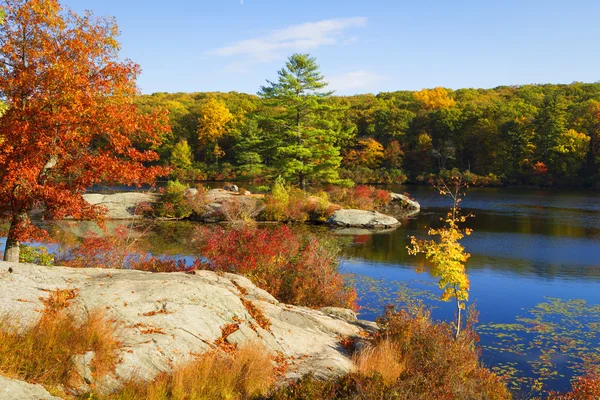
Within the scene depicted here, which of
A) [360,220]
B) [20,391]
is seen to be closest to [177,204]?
[360,220]

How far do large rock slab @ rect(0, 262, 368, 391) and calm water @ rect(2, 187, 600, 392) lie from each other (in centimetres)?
442

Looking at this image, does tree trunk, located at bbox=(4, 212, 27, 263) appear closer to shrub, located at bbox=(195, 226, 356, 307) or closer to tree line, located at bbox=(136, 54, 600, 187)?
shrub, located at bbox=(195, 226, 356, 307)

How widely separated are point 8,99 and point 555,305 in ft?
50.6

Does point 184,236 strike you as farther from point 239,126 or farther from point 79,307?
point 239,126

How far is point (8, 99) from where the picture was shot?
10.0 meters

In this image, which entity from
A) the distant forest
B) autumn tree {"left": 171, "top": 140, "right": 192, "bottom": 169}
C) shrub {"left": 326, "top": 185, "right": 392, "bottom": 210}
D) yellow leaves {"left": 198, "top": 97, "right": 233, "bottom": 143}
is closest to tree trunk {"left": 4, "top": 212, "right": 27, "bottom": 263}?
shrub {"left": 326, "top": 185, "right": 392, "bottom": 210}

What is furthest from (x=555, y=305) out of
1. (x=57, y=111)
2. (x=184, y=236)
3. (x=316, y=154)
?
(x=316, y=154)

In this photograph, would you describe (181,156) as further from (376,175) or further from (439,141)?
(439,141)

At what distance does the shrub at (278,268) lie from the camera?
12383 millimetres

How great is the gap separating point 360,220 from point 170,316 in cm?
2389

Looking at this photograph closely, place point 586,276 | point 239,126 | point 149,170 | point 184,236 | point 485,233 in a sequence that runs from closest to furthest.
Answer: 1. point 149,170
2. point 586,276
3. point 184,236
4. point 485,233
5. point 239,126

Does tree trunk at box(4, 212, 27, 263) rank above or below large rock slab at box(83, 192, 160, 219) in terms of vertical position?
above

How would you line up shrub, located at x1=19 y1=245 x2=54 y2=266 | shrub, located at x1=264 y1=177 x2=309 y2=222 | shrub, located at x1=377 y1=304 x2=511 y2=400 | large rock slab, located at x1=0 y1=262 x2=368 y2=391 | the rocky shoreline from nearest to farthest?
1. large rock slab, located at x1=0 y1=262 x2=368 y2=391
2. shrub, located at x1=377 y1=304 x2=511 y2=400
3. shrub, located at x1=19 y1=245 x2=54 y2=266
4. the rocky shoreline
5. shrub, located at x1=264 y1=177 x2=309 y2=222

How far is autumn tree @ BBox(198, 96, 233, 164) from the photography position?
237 ft
